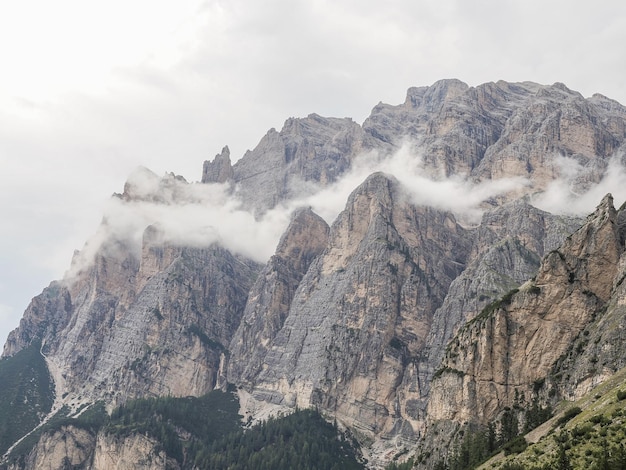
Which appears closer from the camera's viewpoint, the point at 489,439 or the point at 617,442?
the point at 617,442

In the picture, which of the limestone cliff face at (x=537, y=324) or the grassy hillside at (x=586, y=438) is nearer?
the grassy hillside at (x=586, y=438)

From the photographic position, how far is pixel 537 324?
156 meters

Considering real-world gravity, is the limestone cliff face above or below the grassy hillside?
above

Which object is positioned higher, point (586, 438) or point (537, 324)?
point (537, 324)

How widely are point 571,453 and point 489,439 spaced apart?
2207 inches

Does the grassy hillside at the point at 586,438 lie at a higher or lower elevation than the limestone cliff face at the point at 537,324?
lower

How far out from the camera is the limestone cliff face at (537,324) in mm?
150500

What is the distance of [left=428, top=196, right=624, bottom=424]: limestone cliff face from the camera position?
15050 cm

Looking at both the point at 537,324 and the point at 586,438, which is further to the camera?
the point at 537,324

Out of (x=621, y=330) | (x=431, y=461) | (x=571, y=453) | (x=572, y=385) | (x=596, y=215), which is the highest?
(x=596, y=215)

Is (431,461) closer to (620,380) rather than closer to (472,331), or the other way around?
(472,331)

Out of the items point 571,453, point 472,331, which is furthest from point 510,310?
point 571,453

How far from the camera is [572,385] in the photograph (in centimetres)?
13088

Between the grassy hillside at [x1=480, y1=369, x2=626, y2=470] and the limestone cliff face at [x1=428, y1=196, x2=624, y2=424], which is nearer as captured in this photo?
the grassy hillside at [x1=480, y1=369, x2=626, y2=470]
